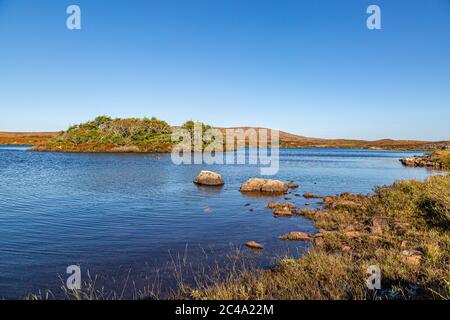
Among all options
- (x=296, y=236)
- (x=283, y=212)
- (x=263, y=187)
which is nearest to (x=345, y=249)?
(x=296, y=236)

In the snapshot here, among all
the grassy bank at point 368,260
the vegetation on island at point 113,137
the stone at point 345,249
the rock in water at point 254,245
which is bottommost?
the rock in water at point 254,245

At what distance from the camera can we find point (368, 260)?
10500 mm

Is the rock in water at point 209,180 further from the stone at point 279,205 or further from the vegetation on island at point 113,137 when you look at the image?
the vegetation on island at point 113,137

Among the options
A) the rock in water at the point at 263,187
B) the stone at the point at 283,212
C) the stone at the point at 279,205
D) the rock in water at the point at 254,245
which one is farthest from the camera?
the rock in water at the point at 263,187

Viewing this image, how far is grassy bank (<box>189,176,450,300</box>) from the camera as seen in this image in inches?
300

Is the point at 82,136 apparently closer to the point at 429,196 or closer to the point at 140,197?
the point at 140,197

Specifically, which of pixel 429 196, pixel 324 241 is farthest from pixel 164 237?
pixel 429 196

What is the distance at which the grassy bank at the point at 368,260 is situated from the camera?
7617mm

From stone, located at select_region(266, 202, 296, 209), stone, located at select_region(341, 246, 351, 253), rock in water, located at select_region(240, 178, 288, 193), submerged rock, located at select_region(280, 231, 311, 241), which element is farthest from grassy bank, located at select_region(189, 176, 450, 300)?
rock in water, located at select_region(240, 178, 288, 193)

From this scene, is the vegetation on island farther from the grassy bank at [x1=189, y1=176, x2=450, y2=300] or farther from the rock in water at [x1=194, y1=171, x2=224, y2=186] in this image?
the grassy bank at [x1=189, y1=176, x2=450, y2=300]

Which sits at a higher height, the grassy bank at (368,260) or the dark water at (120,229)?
the grassy bank at (368,260)

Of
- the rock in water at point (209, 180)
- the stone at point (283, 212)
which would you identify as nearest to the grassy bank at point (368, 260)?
the stone at point (283, 212)

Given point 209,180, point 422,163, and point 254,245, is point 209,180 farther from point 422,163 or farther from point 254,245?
point 422,163

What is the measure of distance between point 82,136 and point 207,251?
94349mm
